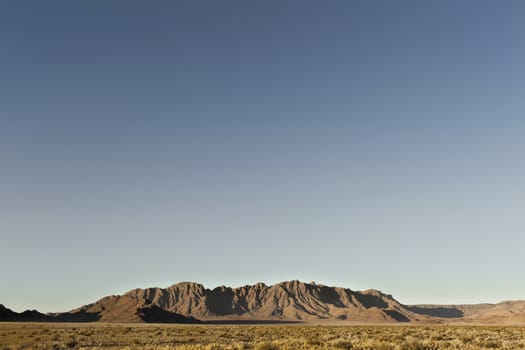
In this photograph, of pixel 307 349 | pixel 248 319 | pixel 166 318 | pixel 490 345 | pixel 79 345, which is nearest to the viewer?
pixel 307 349

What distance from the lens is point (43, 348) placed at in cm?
2855

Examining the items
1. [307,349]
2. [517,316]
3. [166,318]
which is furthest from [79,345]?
[517,316]

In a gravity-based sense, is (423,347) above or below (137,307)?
below

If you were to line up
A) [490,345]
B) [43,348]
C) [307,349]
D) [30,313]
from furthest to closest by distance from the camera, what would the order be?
[30,313]
[43,348]
[490,345]
[307,349]

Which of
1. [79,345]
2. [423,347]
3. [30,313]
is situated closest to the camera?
[423,347]

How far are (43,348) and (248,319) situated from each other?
16911 centimetres

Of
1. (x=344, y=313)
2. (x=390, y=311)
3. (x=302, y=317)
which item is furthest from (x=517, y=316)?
(x=302, y=317)

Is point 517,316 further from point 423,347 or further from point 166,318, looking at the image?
point 423,347

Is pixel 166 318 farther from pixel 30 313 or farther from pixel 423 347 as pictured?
pixel 423 347

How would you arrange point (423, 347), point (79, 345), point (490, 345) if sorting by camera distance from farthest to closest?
point (79, 345) < point (490, 345) < point (423, 347)

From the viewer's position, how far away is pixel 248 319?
624 ft

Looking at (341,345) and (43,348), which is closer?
(341,345)

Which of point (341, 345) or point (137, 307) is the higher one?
point (137, 307)

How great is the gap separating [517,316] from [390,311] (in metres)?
53.0
